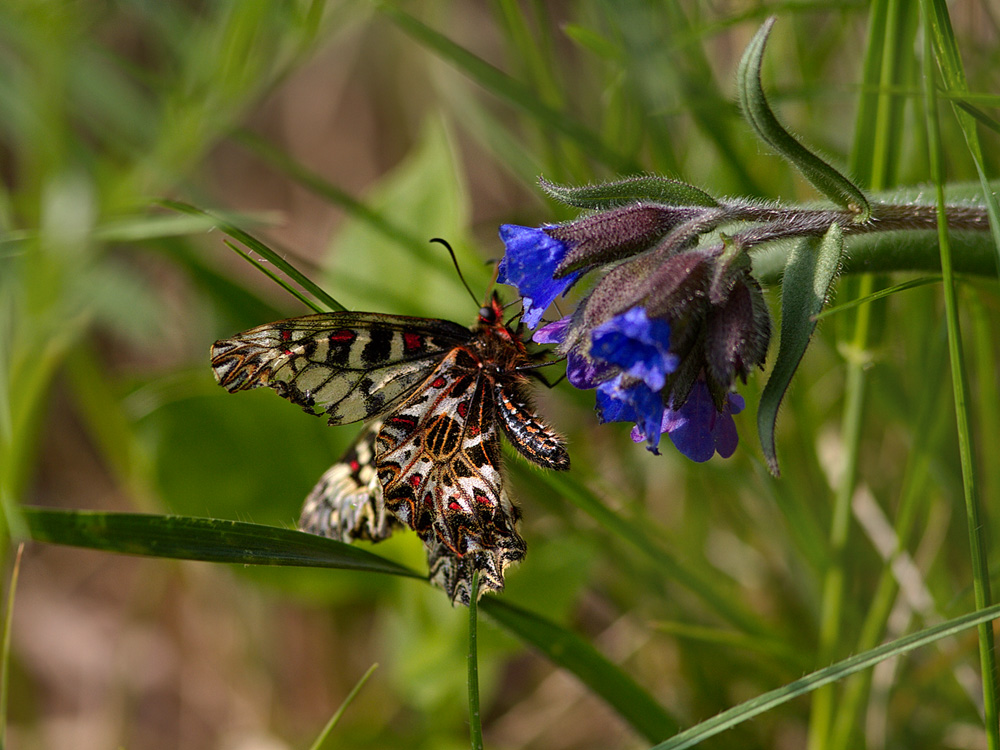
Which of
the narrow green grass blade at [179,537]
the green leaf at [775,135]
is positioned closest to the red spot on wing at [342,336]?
the narrow green grass blade at [179,537]

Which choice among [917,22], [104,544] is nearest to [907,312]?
[917,22]

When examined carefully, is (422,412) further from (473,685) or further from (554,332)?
(473,685)

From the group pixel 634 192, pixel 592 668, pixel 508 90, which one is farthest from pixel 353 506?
pixel 508 90

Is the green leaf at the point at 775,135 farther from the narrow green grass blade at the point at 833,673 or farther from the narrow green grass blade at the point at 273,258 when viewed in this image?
the narrow green grass blade at the point at 273,258

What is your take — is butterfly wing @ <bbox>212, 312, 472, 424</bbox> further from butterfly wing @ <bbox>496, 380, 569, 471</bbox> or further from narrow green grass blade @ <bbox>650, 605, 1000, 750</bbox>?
narrow green grass blade @ <bbox>650, 605, 1000, 750</bbox>

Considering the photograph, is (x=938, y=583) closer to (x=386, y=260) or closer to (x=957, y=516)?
(x=957, y=516)

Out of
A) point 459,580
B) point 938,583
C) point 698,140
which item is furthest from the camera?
point 698,140
